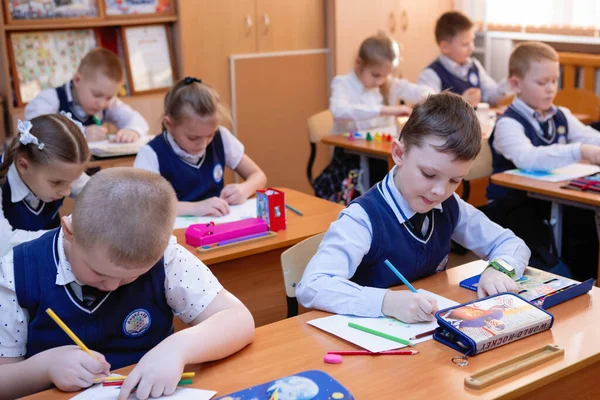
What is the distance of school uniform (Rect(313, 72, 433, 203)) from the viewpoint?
13.6 ft

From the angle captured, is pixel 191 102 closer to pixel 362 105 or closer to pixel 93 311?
pixel 93 311

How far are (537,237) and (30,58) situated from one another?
3058 mm

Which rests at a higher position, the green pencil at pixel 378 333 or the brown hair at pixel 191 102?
the brown hair at pixel 191 102

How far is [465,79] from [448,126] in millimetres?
3267

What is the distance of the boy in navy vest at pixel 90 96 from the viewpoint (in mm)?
3797

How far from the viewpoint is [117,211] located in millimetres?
1324

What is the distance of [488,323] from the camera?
1508 mm

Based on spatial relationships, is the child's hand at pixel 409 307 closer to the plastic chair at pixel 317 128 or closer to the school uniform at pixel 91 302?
the school uniform at pixel 91 302

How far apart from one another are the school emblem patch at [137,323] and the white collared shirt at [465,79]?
3585mm

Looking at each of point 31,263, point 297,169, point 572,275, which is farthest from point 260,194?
point 297,169

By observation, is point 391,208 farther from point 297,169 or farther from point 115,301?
point 297,169

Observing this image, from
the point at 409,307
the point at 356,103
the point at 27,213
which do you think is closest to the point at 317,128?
the point at 356,103

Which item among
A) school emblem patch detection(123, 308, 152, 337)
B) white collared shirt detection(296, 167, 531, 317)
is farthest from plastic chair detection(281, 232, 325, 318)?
school emblem patch detection(123, 308, 152, 337)

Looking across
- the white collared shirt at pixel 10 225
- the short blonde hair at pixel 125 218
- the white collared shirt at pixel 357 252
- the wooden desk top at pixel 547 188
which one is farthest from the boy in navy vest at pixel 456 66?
the short blonde hair at pixel 125 218
